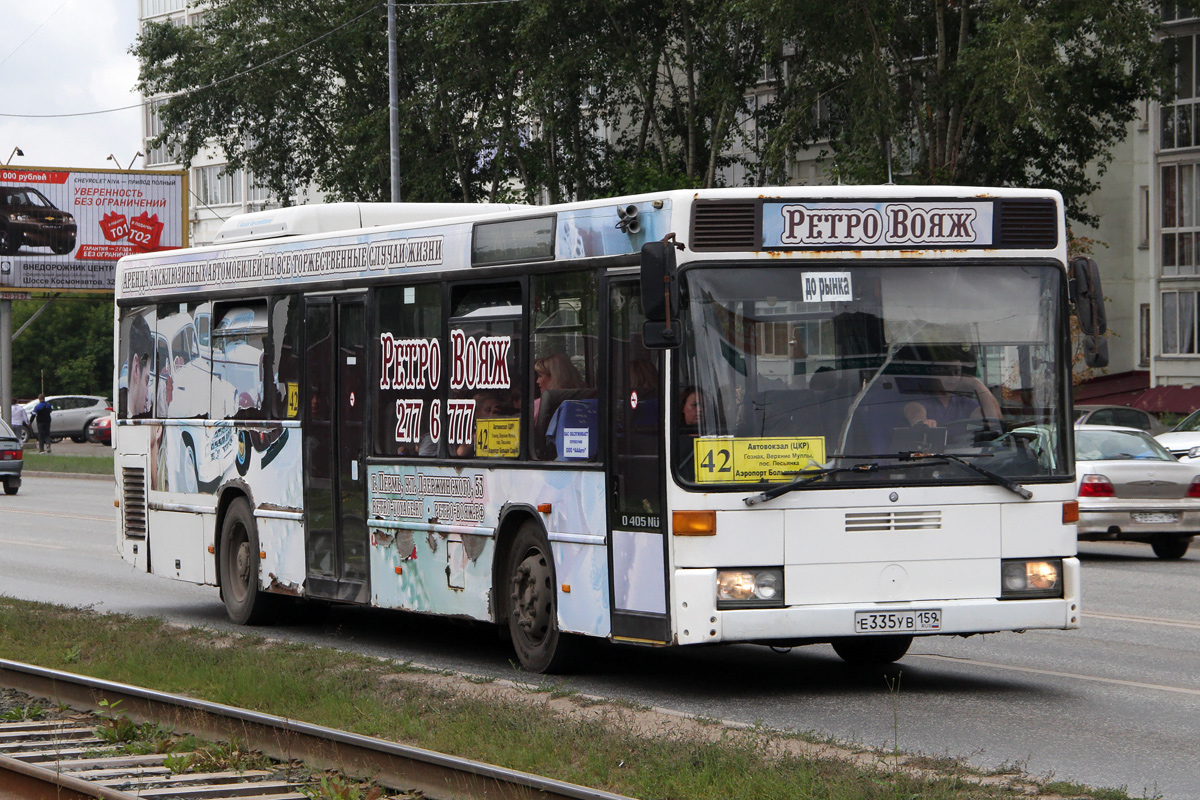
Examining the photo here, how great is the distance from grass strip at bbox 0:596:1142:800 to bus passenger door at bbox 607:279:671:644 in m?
0.91

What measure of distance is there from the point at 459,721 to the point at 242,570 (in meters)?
6.06

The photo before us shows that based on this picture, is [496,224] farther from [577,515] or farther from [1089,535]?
[1089,535]

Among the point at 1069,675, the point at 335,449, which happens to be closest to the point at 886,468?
the point at 1069,675

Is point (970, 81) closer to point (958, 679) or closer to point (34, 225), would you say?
point (958, 679)

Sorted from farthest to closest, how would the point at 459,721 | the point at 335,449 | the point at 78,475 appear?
the point at 78,475 < the point at 335,449 < the point at 459,721

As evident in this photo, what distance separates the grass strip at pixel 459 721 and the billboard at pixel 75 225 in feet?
135

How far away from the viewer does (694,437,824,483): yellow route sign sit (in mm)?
9211

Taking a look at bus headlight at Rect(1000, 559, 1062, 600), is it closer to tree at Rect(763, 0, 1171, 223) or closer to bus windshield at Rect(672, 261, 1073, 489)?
bus windshield at Rect(672, 261, 1073, 489)

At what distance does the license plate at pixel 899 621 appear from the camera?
30.5ft

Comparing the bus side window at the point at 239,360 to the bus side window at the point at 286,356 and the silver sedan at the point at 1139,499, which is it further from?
the silver sedan at the point at 1139,499

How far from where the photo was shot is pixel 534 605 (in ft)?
34.2

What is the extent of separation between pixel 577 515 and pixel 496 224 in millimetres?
1979

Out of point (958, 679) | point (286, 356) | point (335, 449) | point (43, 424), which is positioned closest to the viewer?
point (958, 679)

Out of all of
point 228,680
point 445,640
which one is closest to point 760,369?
point 228,680
